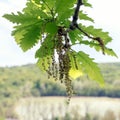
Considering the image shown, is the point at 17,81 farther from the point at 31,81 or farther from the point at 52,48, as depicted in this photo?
the point at 52,48

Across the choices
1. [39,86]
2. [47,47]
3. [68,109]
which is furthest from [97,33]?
[39,86]

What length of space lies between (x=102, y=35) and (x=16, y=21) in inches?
17.6

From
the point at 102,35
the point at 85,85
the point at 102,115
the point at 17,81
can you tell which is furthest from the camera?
the point at 17,81

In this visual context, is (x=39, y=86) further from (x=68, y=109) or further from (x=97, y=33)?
(x=97, y=33)

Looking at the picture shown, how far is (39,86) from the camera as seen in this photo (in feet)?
332

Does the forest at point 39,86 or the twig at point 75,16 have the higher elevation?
the twig at point 75,16

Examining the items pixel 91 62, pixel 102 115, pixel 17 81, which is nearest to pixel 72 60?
pixel 91 62

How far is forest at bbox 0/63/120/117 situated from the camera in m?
97.3

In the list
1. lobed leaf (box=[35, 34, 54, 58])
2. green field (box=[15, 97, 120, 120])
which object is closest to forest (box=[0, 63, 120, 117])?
green field (box=[15, 97, 120, 120])

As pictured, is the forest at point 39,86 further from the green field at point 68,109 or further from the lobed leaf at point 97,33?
the lobed leaf at point 97,33

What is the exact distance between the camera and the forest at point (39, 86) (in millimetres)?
97312

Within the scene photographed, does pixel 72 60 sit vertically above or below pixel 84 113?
above

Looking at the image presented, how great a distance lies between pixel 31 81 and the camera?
10312cm

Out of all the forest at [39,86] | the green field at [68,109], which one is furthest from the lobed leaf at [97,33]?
the forest at [39,86]
